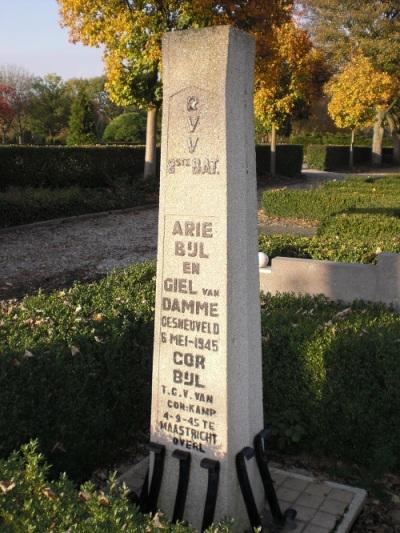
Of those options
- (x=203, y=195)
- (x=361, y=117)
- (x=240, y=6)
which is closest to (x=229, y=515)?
(x=203, y=195)

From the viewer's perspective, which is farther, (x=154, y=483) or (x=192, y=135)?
(x=154, y=483)

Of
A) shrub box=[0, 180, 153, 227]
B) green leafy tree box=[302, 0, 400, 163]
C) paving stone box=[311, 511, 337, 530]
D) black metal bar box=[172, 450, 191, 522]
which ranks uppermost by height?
green leafy tree box=[302, 0, 400, 163]

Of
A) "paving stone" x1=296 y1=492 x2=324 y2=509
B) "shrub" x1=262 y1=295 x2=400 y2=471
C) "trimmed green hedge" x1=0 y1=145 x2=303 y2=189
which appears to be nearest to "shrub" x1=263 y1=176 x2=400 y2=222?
"trimmed green hedge" x1=0 y1=145 x2=303 y2=189

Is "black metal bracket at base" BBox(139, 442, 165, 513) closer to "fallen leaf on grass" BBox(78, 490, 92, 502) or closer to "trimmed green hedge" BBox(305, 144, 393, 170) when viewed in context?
"fallen leaf on grass" BBox(78, 490, 92, 502)

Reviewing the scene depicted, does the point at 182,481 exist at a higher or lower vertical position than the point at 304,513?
higher

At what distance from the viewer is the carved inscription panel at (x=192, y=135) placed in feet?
11.2

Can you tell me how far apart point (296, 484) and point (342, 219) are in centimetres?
743

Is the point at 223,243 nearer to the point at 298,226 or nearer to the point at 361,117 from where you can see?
the point at 298,226

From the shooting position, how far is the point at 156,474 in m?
3.76

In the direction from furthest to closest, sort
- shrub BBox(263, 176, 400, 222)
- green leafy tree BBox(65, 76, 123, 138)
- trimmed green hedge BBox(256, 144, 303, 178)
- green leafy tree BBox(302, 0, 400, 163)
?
green leafy tree BBox(65, 76, 123, 138), green leafy tree BBox(302, 0, 400, 163), trimmed green hedge BBox(256, 144, 303, 178), shrub BBox(263, 176, 400, 222)

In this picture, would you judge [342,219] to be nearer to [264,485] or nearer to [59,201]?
[264,485]

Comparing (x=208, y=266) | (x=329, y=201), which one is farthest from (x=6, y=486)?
(x=329, y=201)

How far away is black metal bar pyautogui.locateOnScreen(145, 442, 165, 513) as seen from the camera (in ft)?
12.3

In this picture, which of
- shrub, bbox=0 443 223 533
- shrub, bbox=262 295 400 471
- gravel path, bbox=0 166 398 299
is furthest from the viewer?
gravel path, bbox=0 166 398 299
